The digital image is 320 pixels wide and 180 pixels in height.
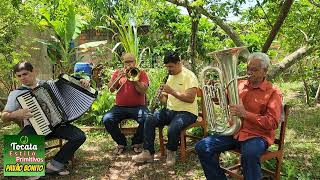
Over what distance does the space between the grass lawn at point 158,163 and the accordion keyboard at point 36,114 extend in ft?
2.40

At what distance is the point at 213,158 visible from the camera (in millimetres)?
3492

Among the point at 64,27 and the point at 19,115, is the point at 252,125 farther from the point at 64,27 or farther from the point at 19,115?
the point at 64,27

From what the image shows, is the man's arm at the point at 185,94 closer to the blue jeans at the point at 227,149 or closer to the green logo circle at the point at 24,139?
the blue jeans at the point at 227,149

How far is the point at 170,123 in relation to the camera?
179 inches

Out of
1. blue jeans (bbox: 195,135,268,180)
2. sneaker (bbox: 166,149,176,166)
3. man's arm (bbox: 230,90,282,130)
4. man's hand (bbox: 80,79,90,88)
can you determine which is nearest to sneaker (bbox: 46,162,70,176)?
man's hand (bbox: 80,79,90,88)

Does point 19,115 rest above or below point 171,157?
above

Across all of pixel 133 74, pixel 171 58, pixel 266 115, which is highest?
pixel 171 58

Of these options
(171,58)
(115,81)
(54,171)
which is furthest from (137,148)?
(171,58)

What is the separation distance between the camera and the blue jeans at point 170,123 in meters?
4.39

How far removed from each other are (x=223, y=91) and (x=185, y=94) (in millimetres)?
1069

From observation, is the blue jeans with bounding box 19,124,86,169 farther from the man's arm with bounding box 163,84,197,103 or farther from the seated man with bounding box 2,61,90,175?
the man's arm with bounding box 163,84,197,103

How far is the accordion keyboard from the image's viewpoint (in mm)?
3766

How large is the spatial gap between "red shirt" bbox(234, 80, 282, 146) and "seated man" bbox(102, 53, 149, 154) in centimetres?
169
